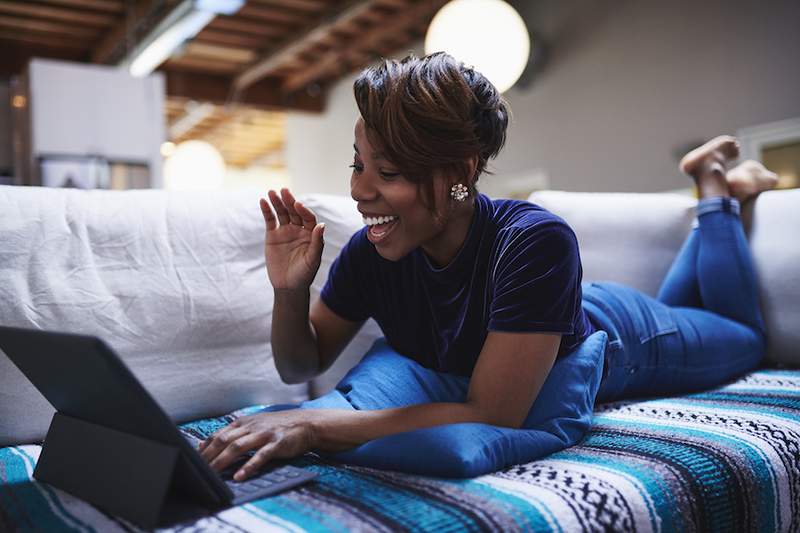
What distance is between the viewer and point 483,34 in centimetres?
287

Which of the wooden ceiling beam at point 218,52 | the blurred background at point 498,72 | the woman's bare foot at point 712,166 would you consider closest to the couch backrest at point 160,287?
the woman's bare foot at point 712,166

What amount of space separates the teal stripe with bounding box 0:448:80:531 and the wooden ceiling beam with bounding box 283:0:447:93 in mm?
4649

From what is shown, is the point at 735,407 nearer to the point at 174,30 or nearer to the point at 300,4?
the point at 174,30

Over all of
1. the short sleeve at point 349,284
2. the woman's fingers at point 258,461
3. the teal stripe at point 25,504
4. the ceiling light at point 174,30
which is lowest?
the teal stripe at point 25,504

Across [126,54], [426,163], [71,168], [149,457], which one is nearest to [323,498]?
[149,457]

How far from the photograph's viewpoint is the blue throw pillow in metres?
0.80

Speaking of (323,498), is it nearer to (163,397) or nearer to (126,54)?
(163,397)

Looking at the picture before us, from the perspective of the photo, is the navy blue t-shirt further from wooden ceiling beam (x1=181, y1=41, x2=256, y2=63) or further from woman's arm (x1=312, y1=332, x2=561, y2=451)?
wooden ceiling beam (x1=181, y1=41, x2=256, y2=63)

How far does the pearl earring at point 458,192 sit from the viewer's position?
40.4 inches

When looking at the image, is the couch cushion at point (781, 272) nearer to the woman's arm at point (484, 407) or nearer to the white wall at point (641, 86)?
the woman's arm at point (484, 407)

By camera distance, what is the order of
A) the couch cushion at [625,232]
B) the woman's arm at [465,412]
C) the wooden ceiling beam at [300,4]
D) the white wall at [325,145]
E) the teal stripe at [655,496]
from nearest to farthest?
the teal stripe at [655,496] < the woman's arm at [465,412] < the couch cushion at [625,232] < the wooden ceiling beam at [300,4] < the white wall at [325,145]

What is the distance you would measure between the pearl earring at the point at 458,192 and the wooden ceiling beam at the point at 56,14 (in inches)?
194

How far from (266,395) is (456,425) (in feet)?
1.82

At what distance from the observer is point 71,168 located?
4.09 metres
